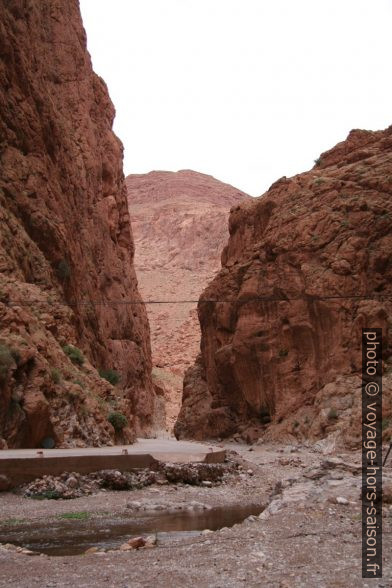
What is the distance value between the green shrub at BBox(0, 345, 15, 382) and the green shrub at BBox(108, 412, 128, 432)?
18.7 ft

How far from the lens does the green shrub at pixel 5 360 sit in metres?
17.9

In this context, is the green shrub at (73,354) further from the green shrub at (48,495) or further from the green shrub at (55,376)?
the green shrub at (48,495)

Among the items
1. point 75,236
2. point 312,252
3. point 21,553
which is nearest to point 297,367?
point 312,252

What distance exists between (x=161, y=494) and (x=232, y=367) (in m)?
20.6

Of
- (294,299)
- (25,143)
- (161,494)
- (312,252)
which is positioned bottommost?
(161,494)

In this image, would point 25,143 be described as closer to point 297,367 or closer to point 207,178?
point 297,367

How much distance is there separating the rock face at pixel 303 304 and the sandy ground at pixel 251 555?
1413cm

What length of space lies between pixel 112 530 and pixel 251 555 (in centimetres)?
383

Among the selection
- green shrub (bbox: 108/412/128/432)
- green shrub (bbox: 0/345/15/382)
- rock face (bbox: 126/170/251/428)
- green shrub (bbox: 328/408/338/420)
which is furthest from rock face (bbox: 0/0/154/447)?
rock face (bbox: 126/170/251/428)

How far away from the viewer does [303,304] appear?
3156 centimetres

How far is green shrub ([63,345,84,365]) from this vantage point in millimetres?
23897

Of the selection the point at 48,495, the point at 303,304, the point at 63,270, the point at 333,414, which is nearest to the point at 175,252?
the point at 303,304

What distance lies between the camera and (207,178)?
17662 centimetres

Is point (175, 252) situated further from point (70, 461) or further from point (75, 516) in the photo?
point (75, 516)
